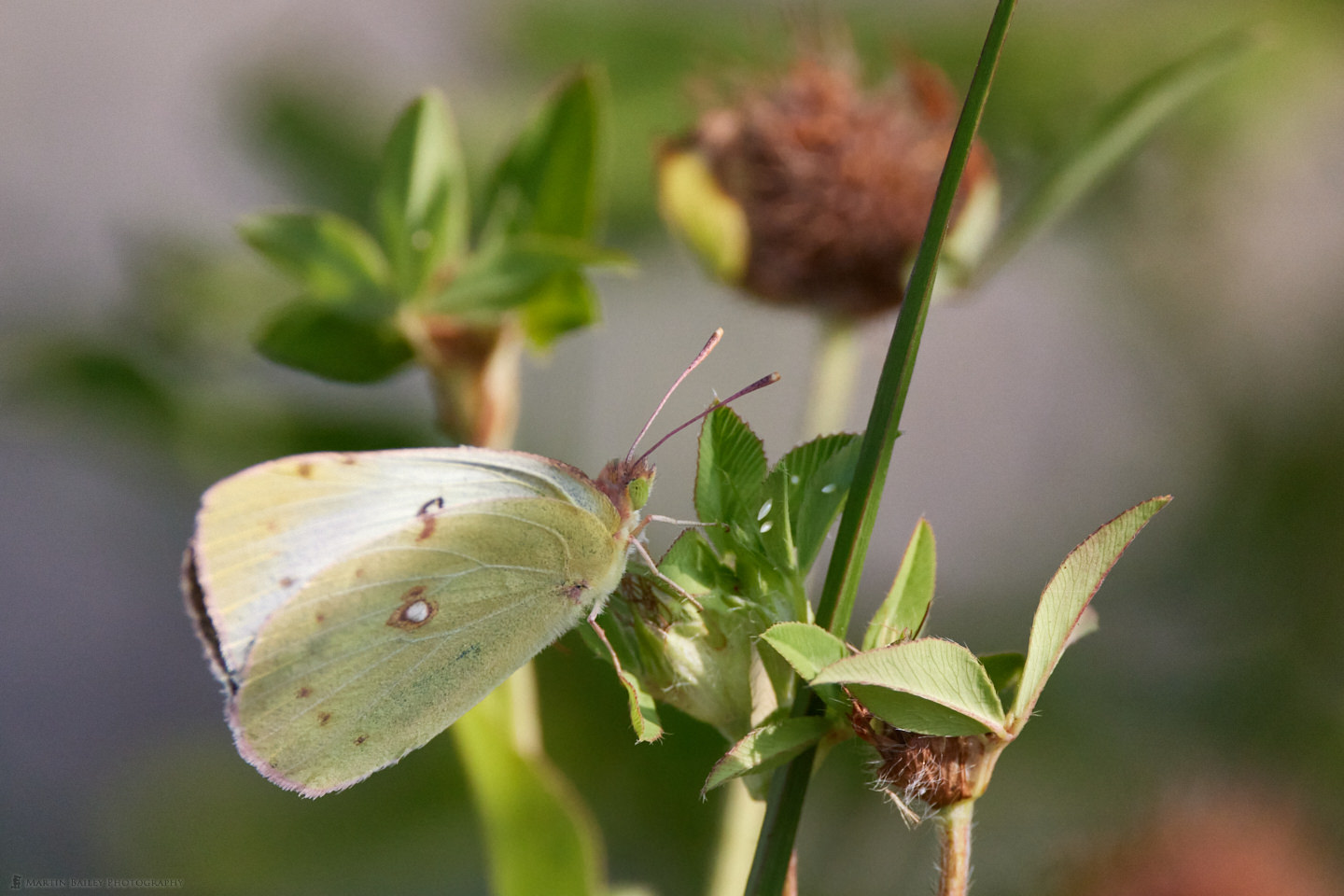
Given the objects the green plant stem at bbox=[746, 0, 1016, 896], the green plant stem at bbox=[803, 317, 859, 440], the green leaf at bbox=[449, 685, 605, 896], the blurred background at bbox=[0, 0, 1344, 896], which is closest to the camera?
the green plant stem at bbox=[746, 0, 1016, 896]

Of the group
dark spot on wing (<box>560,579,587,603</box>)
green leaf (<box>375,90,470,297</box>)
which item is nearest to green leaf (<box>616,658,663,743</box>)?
dark spot on wing (<box>560,579,587,603</box>)

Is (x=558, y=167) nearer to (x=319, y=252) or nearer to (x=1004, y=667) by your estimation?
(x=319, y=252)

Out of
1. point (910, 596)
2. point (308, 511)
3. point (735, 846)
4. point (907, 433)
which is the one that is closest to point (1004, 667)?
point (910, 596)

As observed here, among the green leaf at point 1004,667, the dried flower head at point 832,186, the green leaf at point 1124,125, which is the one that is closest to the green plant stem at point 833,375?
the dried flower head at point 832,186

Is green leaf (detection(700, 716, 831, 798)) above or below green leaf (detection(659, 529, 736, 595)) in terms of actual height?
below

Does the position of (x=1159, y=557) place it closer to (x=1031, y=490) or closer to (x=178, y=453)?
(x=1031, y=490)

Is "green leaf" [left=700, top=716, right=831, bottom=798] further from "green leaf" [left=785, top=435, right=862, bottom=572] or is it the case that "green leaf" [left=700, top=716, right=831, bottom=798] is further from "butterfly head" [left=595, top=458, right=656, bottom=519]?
"butterfly head" [left=595, top=458, right=656, bottom=519]
